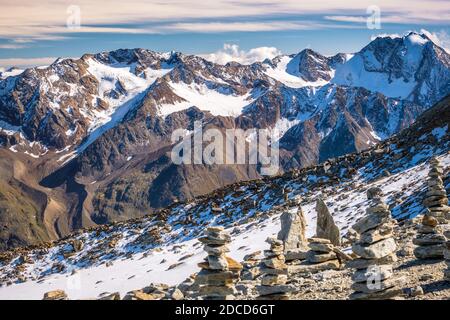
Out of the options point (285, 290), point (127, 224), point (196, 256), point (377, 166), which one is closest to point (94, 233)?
point (127, 224)

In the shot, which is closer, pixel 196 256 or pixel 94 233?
pixel 196 256

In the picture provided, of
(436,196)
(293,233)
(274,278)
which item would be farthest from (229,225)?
(274,278)

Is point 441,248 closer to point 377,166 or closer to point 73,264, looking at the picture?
point 377,166

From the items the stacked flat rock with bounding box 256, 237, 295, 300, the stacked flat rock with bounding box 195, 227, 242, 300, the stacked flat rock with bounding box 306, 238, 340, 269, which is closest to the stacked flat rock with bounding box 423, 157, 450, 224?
the stacked flat rock with bounding box 306, 238, 340, 269

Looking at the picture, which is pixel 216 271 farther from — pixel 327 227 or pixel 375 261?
pixel 327 227

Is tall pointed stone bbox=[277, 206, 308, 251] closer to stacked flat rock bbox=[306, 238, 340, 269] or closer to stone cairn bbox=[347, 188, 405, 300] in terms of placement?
stacked flat rock bbox=[306, 238, 340, 269]
